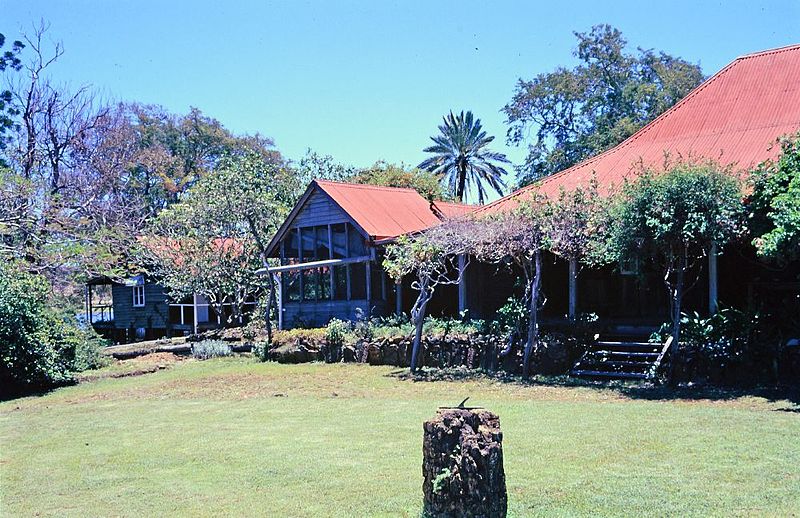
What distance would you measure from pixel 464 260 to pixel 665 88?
20.8m

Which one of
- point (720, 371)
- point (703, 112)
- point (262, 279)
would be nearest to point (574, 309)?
point (720, 371)

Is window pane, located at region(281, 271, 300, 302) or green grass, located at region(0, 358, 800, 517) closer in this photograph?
green grass, located at region(0, 358, 800, 517)

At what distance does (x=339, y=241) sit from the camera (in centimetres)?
2545

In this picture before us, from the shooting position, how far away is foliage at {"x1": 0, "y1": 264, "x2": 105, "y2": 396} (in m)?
17.8

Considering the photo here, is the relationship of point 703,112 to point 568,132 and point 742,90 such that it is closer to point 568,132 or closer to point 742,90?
point 742,90

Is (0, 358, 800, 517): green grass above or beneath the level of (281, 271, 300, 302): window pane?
beneath

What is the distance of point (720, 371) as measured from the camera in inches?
581

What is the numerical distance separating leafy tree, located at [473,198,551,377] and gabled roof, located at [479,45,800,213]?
1441 mm

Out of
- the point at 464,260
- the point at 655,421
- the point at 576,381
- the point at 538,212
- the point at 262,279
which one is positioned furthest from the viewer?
the point at 262,279

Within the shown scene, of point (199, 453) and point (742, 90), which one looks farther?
point (742, 90)

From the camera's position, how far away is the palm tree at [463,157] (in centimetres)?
4678

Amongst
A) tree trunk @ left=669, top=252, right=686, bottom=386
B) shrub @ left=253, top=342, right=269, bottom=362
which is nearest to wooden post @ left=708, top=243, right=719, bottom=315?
tree trunk @ left=669, top=252, right=686, bottom=386

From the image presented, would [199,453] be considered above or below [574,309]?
below

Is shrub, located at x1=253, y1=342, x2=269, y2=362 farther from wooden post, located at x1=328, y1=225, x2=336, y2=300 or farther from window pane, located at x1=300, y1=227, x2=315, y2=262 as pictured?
window pane, located at x1=300, y1=227, x2=315, y2=262
